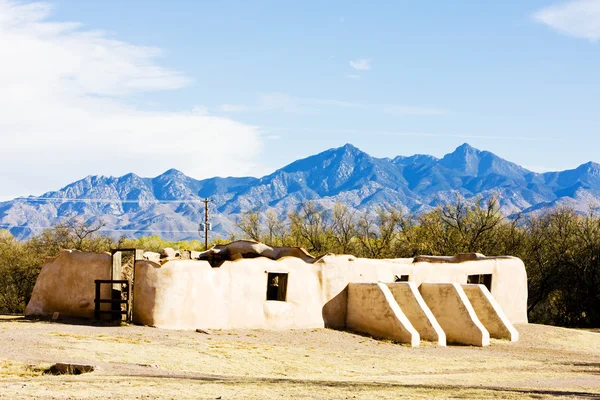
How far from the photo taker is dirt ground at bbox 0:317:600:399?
48.0 feet

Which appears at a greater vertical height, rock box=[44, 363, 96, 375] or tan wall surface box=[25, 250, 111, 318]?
tan wall surface box=[25, 250, 111, 318]

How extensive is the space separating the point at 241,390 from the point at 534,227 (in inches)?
1563

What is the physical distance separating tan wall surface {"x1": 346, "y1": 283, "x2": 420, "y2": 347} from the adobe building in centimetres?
3

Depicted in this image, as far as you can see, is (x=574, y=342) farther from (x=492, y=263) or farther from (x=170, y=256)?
(x=170, y=256)

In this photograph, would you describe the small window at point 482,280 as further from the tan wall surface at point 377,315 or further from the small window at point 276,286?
the small window at point 276,286

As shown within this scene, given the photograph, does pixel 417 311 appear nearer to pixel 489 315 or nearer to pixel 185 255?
pixel 489 315

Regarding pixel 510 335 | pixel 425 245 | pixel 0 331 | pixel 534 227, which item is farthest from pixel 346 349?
pixel 534 227

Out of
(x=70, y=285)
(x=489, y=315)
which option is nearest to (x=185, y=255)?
(x=70, y=285)

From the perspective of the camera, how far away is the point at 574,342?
29.6 meters

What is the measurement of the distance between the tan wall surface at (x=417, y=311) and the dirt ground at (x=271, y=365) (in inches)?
31.3

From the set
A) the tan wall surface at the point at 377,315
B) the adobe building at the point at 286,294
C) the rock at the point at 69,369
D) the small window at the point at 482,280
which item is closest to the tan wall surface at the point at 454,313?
the adobe building at the point at 286,294

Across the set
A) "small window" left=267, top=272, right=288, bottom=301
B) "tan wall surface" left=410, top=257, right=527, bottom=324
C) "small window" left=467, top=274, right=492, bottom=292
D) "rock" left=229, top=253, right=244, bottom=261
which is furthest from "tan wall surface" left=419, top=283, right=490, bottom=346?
"rock" left=229, top=253, right=244, bottom=261

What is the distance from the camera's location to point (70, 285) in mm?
26016

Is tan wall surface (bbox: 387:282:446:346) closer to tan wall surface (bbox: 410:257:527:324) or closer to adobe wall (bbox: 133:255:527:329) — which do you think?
adobe wall (bbox: 133:255:527:329)
